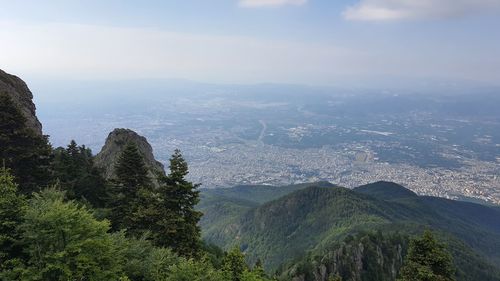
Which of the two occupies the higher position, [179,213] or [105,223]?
[105,223]

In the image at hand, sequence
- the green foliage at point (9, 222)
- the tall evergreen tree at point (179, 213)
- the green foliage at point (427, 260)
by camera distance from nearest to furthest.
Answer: the green foliage at point (9, 222), the tall evergreen tree at point (179, 213), the green foliage at point (427, 260)

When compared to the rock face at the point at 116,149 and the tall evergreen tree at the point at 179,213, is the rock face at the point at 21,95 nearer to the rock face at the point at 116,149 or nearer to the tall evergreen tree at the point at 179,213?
the rock face at the point at 116,149

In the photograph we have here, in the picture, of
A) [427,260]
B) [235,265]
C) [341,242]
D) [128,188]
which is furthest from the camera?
[341,242]

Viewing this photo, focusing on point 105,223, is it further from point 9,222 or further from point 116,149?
point 116,149

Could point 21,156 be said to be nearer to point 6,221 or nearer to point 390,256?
point 6,221

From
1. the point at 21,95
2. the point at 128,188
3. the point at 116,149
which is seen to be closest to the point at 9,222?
the point at 128,188

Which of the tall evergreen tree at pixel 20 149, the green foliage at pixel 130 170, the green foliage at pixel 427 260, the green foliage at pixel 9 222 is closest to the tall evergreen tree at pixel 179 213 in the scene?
the green foliage at pixel 130 170
